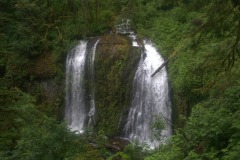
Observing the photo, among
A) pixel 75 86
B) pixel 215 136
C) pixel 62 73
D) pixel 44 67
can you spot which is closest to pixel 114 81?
pixel 75 86

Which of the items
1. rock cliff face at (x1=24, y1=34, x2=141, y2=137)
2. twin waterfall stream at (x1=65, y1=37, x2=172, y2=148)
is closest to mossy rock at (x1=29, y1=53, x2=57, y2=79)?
rock cliff face at (x1=24, y1=34, x2=141, y2=137)

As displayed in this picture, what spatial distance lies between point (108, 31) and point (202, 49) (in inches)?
194

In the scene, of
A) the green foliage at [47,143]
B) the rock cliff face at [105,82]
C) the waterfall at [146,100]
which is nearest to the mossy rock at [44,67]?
the rock cliff face at [105,82]

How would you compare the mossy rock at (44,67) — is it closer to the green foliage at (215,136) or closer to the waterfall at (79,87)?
the waterfall at (79,87)

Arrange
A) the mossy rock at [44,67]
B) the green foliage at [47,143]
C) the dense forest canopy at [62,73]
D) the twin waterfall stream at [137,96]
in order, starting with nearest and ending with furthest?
1. the dense forest canopy at [62,73]
2. the green foliage at [47,143]
3. the twin waterfall stream at [137,96]
4. the mossy rock at [44,67]

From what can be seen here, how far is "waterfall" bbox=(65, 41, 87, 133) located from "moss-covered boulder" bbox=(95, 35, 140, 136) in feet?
2.47

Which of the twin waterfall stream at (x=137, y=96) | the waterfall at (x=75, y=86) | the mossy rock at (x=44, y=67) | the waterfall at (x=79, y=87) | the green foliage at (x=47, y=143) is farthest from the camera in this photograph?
the mossy rock at (x=44, y=67)

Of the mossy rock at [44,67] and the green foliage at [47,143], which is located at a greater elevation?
the mossy rock at [44,67]

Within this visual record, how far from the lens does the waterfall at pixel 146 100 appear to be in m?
12.6

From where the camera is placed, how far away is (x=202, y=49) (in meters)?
12.2

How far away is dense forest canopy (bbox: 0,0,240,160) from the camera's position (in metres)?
6.11

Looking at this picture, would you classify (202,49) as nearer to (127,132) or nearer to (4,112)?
(127,132)

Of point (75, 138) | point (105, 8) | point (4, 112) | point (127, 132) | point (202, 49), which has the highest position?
point (105, 8)

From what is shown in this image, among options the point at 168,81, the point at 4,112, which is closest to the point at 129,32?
the point at 168,81
